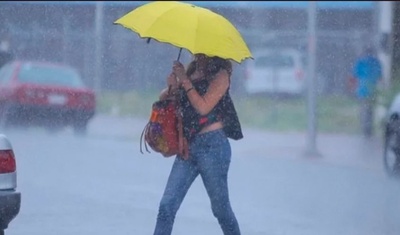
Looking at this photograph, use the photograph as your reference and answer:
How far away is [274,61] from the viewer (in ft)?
108

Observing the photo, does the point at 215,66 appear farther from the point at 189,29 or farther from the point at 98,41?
the point at 98,41

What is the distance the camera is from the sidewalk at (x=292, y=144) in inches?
746

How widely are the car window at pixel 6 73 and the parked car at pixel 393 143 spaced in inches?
311

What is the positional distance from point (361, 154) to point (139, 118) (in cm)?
603

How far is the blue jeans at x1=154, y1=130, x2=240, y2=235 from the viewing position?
825cm

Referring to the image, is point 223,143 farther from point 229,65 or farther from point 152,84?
point 152,84

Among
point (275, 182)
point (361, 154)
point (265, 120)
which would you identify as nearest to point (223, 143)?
point (275, 182)

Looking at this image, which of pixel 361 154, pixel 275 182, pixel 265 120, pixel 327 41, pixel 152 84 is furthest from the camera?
pixel 327 41

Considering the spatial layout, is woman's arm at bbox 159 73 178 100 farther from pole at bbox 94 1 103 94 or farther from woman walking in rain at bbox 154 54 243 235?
pole at bbox 94 1 103 94

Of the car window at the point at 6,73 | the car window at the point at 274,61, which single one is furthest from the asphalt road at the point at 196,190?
the car window at the point at 274,61

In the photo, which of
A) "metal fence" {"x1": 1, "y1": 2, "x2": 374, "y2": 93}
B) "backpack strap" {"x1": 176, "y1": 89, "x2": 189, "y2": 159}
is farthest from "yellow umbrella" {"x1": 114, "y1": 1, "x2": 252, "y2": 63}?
"metal fence" {"x1": 1, "y1": 2, "x2": 374, "y2": 93}

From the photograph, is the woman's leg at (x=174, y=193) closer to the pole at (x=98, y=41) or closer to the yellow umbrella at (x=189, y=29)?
the yellow umbrella at (x=189, y=29)

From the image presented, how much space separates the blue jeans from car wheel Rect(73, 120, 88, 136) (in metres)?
12.7

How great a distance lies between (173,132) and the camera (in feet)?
27.1
